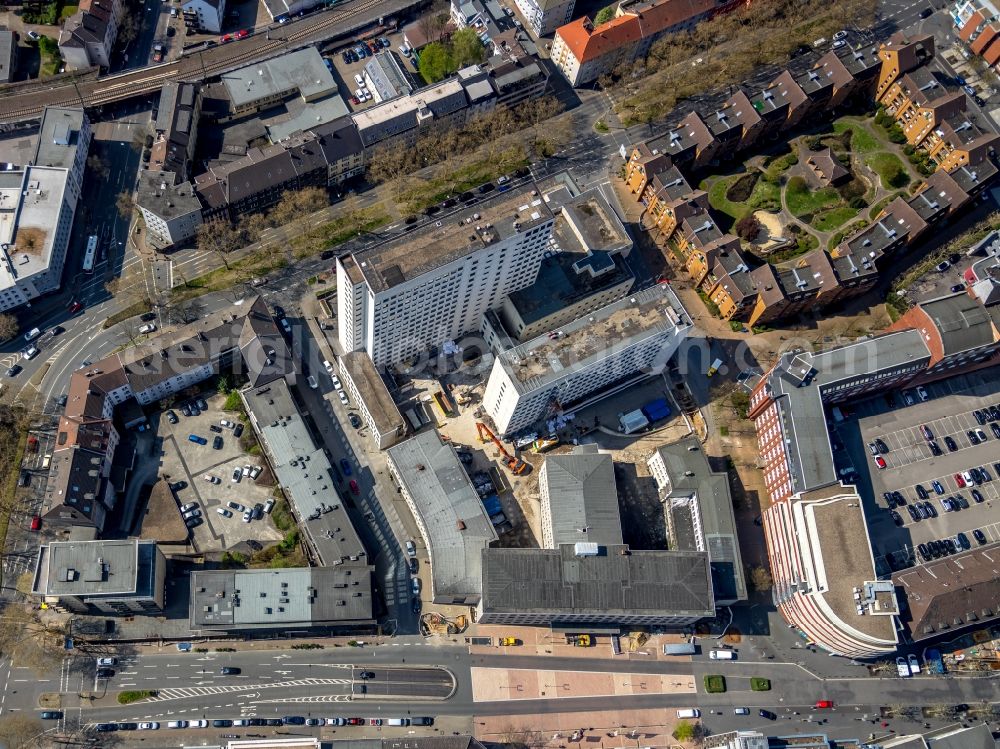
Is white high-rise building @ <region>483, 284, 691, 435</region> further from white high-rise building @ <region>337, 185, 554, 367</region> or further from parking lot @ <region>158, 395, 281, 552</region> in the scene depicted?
parking lot @ <region>158, 395, 281, 552</region>

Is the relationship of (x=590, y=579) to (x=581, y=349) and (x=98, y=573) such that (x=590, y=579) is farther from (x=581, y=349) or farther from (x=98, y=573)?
(x=98, y=573)

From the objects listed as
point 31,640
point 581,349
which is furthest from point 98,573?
point 581,349

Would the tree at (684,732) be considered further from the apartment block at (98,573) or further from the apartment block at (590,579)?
the apartment block at (98,573)

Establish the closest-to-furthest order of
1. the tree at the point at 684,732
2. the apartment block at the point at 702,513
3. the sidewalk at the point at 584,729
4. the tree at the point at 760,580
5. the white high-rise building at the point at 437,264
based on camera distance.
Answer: the white high-rise building at the point at 437,264, the sidewalk at the point at 584,729, the tree at the point at 684,732, the apartment block at the point at 702,513, the tree at the point at 760,580

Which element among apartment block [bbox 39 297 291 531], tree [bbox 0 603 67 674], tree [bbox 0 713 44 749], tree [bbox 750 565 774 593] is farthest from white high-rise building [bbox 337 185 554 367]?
tree [bbox 0 713 44 749]

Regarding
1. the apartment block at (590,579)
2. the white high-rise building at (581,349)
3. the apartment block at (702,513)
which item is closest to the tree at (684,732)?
the apartment block at (590,579)

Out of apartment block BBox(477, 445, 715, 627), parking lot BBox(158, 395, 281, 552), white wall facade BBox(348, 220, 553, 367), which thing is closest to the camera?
apartment block BBox(477, 445, 715, 627)
